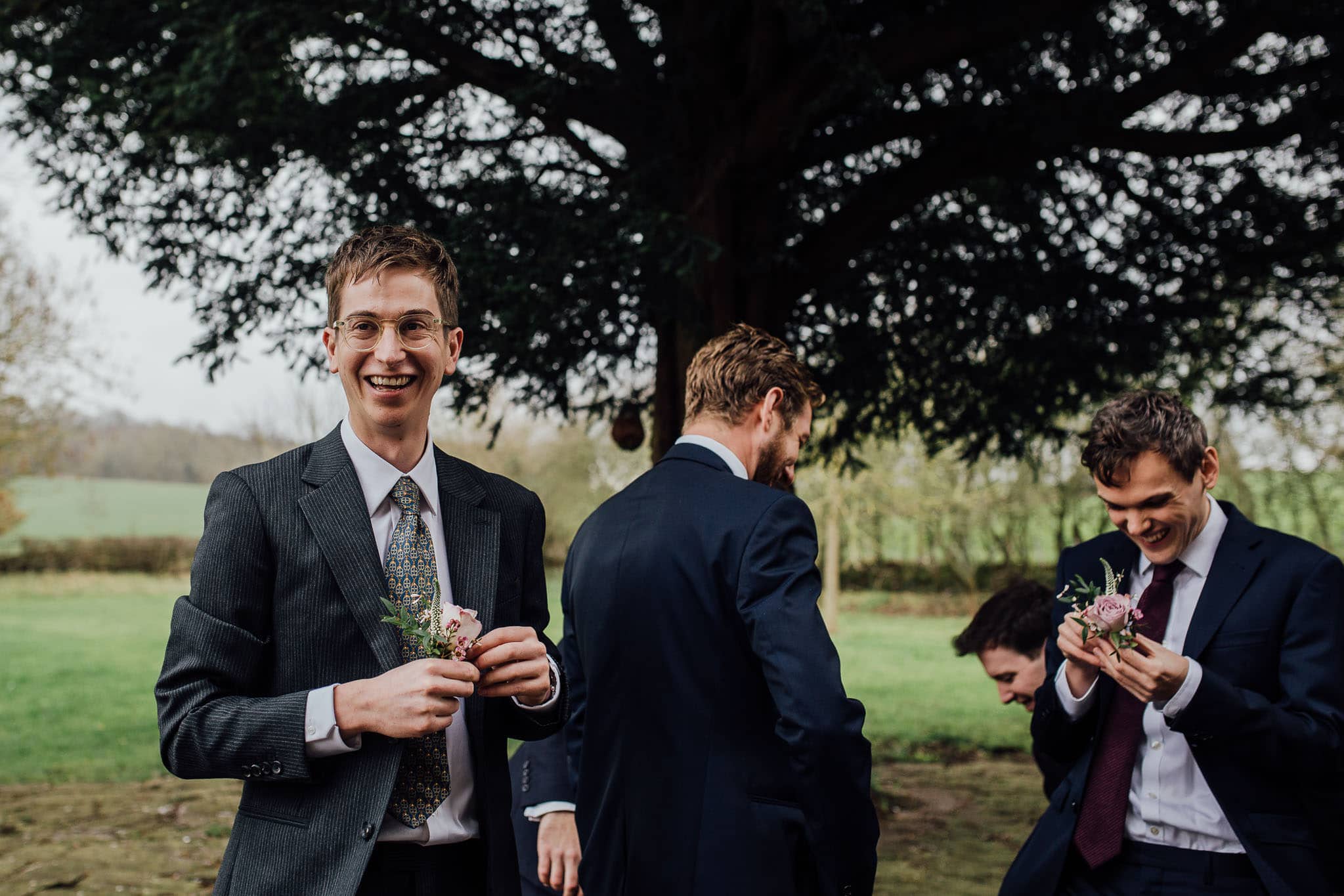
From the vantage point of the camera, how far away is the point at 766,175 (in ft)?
26.1

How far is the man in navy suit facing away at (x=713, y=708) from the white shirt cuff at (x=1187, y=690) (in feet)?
2.77

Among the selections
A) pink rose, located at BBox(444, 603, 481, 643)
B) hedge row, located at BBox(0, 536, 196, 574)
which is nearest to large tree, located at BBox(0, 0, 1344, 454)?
pink rose, located at BBox(444, 603, 481, 643)

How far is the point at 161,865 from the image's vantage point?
302 inches

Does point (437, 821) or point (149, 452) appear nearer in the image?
point (437, 821)

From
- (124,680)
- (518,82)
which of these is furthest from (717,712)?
(124,680)

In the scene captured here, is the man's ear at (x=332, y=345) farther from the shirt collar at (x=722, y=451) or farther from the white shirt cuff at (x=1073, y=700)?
A: the white shirt cuff at (x=1073, y=700)

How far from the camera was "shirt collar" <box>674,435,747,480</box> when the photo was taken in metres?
3.22

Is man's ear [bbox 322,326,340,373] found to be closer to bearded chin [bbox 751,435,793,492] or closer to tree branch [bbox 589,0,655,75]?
bearded chin [bbox 751,435,793,492]

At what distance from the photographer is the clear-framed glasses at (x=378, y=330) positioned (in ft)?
7.55

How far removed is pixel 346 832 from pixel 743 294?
247 inches

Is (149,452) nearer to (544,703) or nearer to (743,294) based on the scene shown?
(743,294)

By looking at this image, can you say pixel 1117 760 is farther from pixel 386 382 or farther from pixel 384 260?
pixel 384 260

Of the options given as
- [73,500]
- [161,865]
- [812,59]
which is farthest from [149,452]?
[812,59]

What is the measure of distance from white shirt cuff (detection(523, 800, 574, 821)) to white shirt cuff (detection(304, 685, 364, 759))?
1.78 metres
